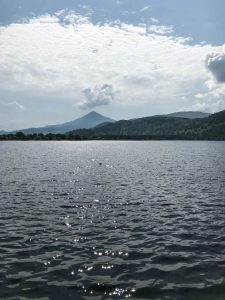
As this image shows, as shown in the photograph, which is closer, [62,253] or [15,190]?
[62,253]

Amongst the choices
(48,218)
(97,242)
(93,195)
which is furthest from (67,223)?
(93,195)

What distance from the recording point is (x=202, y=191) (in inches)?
2389

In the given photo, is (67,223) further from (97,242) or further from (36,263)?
(36,263)

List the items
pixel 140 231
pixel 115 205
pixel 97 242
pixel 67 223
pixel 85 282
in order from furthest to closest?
pixel 115 205 → pixel 67 223 → pixel 140 231 → pixel 97 242 → pixel 85 282

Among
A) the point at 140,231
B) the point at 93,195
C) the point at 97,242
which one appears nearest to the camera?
the point at 97,242

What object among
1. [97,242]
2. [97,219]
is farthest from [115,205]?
[97,242]

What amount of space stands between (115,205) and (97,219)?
8.64m

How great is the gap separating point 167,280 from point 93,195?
34533 millimetres

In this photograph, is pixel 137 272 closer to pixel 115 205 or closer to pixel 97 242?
pixel 97 242

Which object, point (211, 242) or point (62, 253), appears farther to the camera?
point (211, 242)

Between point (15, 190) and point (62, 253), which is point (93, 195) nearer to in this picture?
point (15, 190)

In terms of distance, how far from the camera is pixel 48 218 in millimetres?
39125

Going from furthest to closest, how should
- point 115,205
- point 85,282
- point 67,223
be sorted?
1. point 115,205
2. point 67,223
3. point 85,282

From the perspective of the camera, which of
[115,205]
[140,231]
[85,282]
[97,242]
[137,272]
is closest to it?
[85,282]
